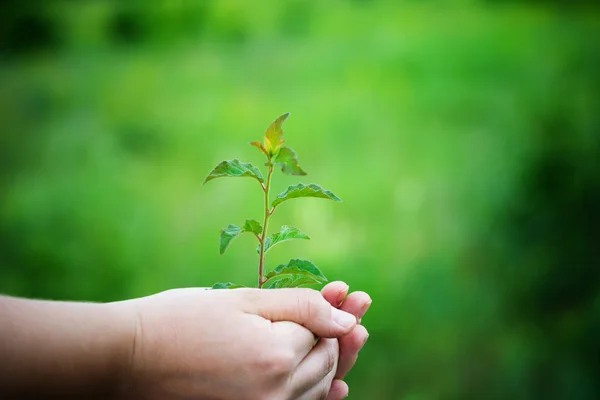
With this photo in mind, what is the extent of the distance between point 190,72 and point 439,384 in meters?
1.38

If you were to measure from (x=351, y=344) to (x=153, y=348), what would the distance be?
267mm

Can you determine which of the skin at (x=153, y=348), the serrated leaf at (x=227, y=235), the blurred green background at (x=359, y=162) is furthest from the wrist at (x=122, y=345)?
the blurred green background at (x=359, y=162)

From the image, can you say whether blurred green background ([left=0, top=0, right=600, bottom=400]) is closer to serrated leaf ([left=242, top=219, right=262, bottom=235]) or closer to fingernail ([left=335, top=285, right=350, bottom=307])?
fingernail ([left=335, top=285, right=350, bottom=307])

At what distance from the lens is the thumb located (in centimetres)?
74

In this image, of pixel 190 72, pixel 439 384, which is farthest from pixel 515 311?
pixel 190 72

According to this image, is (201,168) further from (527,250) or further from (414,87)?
(527,250)

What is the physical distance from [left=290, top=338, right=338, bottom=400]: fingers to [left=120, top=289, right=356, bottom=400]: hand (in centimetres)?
1

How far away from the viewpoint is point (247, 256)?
190 centimetres

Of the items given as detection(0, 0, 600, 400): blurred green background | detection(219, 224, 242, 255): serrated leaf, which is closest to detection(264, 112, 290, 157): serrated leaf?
detection(219, 224, 242, 255): serrated leaf

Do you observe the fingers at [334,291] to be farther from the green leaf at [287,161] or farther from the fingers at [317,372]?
the green leaf at [287,161]

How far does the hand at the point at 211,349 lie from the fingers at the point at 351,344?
0.11m

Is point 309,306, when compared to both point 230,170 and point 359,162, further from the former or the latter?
point 359,162

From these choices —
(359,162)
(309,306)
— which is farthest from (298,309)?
(359,162)

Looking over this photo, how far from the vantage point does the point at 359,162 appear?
209 centimetres
